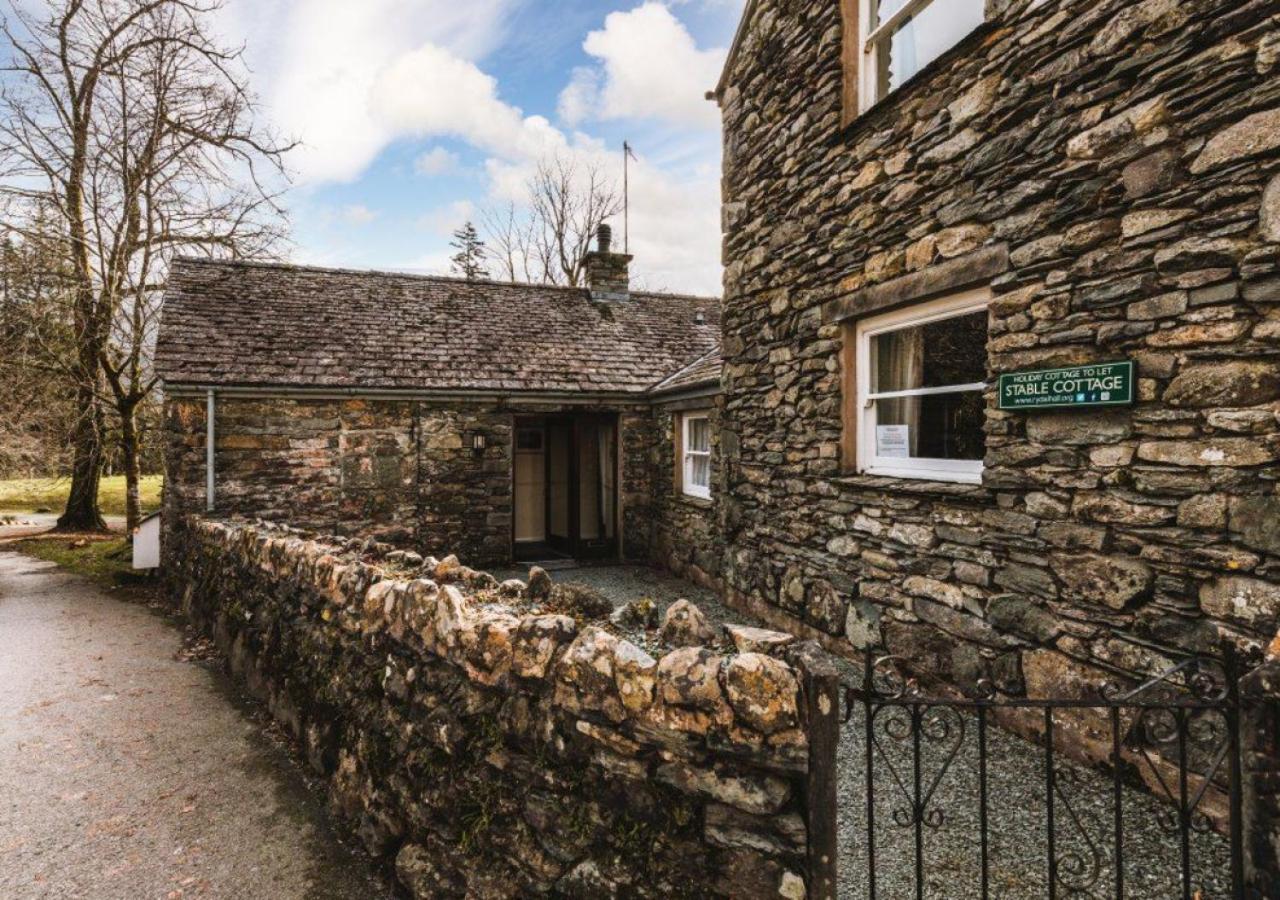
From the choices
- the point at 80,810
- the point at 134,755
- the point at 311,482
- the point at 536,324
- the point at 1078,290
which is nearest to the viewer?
the point at 1078,290

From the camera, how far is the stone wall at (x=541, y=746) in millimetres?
2150

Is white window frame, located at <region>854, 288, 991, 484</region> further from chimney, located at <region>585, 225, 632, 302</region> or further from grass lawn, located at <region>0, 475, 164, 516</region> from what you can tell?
grass lawn, located at <region>0, 475, 164, 516</region>

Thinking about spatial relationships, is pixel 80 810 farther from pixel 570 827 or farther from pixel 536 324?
pixel 536 324

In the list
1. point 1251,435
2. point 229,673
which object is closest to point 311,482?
point 229,673

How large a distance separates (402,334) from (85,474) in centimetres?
998

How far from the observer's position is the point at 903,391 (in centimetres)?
513

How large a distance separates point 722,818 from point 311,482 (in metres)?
9.34

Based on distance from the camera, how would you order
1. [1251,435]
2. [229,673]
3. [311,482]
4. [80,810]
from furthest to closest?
[311,482] < [229,673] < [80,810] < [1251,435]

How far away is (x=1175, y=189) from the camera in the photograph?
324 cm

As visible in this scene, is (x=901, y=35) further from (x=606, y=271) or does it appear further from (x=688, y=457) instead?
(x=606, y=271)

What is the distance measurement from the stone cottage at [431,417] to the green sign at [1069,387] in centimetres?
452

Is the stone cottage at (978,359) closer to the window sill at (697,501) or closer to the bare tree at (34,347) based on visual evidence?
the window sill at (697,501)

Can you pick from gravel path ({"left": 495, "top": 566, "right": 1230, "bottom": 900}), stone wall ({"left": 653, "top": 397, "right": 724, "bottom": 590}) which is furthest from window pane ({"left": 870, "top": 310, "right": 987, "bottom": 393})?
stone wall ({"left": 653, "top": 397, "right": 724, "bottom": 590})

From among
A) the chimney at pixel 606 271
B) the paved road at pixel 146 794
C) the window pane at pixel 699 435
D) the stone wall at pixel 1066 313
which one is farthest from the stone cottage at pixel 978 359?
the chimney at pixel 606 271
